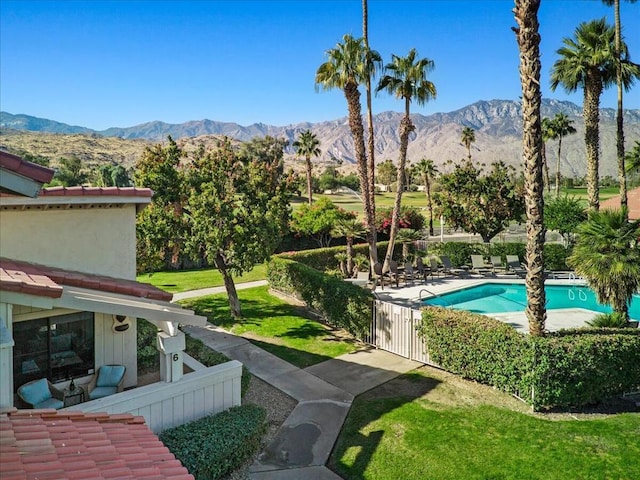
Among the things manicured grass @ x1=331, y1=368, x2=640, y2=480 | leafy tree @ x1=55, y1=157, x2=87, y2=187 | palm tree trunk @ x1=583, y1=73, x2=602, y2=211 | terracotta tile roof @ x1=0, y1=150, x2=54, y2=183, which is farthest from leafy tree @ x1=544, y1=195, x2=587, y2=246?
leafy tree @ x1=55, y1=157, x2=87, y2=187

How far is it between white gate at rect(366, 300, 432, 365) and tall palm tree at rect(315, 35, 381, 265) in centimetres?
926

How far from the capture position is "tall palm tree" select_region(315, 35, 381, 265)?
2233 centimetres

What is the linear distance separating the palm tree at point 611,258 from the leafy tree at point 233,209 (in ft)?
34.4

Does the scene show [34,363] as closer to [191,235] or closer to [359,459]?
[359,459]

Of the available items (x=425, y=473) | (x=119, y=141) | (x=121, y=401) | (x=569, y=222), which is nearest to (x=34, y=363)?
(x=121, y=401)

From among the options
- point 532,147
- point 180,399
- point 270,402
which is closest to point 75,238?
point 180,399

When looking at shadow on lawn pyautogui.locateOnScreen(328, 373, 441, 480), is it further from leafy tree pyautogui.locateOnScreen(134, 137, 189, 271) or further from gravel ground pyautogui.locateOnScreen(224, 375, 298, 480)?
leafy tree pyautogui.locateOnScreen(134, 137, 189, 271)

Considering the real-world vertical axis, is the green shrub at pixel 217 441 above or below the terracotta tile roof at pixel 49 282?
below

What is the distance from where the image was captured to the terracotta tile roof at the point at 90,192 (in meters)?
8.89

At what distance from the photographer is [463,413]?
1073cm

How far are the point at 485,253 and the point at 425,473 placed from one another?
23.1 m

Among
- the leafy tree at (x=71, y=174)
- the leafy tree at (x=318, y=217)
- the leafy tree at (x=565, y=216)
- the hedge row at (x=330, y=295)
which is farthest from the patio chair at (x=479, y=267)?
the leafy tree at (x=71, y=174)

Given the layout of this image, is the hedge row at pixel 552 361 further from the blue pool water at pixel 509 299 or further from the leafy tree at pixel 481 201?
the leafy tree at pixel 481 201

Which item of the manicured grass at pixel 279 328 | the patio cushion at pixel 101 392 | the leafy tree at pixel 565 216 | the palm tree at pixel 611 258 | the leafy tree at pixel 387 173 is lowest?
the manicured grass at pixel 279 328
